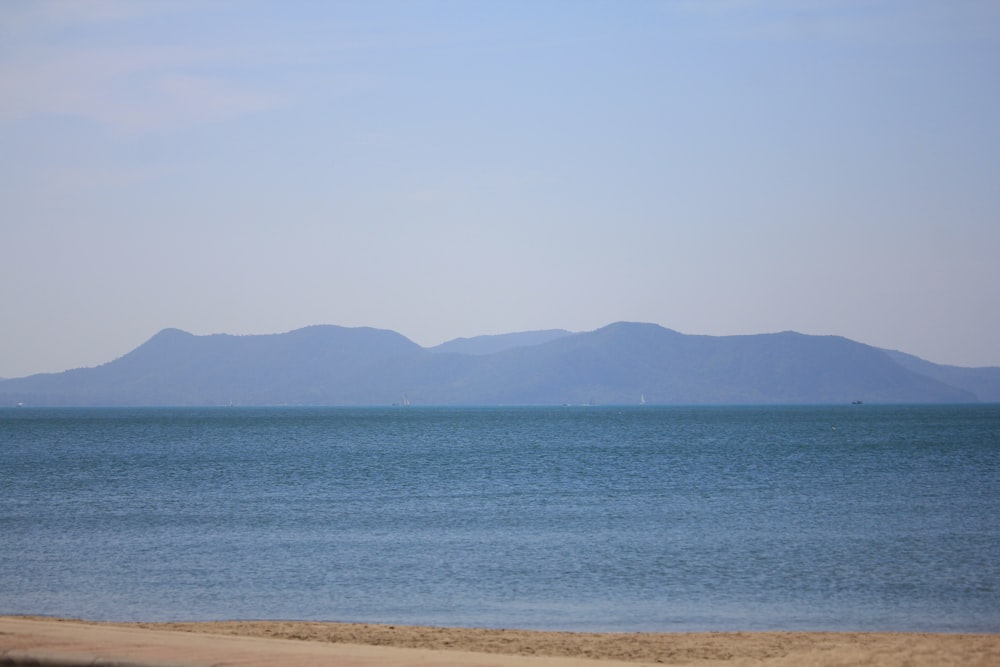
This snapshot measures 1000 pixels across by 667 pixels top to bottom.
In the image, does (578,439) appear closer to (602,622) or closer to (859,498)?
(859,498)

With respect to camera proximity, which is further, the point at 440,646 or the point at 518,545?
the point at 518,545

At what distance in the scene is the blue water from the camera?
1988 cm

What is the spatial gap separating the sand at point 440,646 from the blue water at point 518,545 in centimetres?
167

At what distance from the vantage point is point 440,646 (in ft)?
51.3

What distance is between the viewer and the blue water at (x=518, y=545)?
65.2ft

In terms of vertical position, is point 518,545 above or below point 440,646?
below

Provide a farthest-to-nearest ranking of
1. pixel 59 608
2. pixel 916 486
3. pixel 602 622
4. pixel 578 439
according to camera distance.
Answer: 1. pixel 578 439
2. pixel 916 486
3. pixel 59 608
4. pixel 602 622

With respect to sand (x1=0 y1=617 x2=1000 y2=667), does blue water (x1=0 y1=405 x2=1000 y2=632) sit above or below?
below

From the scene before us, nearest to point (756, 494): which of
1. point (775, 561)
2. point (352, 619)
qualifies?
point (775, 561)

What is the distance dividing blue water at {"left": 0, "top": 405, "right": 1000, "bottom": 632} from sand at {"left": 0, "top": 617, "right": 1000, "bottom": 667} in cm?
167

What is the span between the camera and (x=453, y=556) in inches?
1002

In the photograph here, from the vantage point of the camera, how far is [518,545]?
1075 inches

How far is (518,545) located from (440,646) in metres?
11.8

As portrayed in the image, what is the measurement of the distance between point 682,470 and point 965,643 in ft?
137
